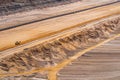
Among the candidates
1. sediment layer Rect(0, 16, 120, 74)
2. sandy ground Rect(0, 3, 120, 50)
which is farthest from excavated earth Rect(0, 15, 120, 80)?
sandy ground Rect(0, 3, 120, 50)

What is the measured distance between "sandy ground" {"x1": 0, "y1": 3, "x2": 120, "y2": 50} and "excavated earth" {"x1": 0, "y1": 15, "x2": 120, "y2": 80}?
170 cm

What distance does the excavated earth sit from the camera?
64.4 ft

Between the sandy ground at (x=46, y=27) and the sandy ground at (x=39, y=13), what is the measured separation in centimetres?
172

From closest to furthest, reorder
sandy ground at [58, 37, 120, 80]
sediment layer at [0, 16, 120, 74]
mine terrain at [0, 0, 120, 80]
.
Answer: sandy ground at [58, 37, 120, 80], mine terrain at [0, 0, 120, 80], sediment layer at [0, 16, 120, 74]

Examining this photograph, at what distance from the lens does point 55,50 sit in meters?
22.6

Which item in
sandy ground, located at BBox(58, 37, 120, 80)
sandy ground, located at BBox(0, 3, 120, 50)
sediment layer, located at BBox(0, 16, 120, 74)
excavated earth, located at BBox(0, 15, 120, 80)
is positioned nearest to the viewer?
sandy ground, located at BBox(58, 37, 120, 80)

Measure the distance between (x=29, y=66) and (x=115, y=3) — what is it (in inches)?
983

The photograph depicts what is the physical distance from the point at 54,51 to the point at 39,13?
12818mm

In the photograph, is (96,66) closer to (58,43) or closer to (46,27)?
(58,43)

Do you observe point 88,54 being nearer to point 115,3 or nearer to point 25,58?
point 25,58

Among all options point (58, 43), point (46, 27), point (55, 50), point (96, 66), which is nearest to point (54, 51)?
point (55, 50)

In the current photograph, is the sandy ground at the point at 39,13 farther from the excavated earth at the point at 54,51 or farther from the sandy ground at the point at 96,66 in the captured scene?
the sandy ground at the point at 96,66

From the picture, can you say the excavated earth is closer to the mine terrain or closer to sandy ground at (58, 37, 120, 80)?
the mine terrain

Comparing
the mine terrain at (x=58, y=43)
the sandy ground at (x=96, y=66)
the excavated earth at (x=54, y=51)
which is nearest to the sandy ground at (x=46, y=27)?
the mine terrain at (x=58, y=43)
